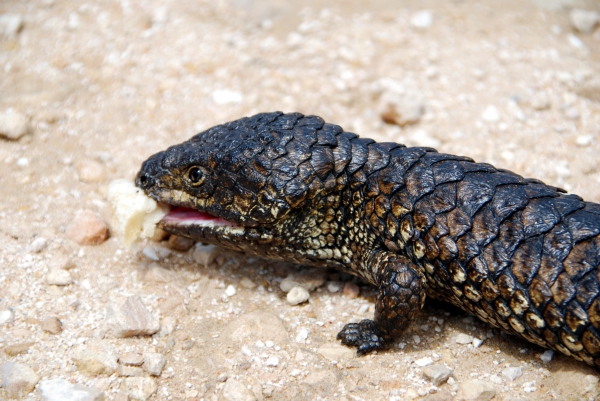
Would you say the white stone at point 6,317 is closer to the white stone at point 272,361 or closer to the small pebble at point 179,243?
the small pebble at point 179,243

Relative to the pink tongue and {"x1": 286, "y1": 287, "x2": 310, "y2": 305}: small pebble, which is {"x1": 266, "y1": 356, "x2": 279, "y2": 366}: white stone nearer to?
{"x1": 286, "y1": 287, "x2": 310, "y2": 305}: small pebble

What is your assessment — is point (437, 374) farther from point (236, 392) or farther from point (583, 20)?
point (583, 20)

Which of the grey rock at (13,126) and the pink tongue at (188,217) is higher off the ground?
the pink tongue at (188,217)

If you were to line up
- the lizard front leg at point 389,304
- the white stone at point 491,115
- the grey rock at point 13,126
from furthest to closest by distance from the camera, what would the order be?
the white stone at point 491,115
the grey rock at point 13,126
the lizard front leg at point 389,304

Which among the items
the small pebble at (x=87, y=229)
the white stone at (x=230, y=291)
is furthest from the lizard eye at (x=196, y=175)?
the small pebble at (x=87, y=229)

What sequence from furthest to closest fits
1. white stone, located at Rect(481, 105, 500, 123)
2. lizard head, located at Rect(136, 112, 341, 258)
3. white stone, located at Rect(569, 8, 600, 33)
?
white stone, located at Rect(569, 8, 600, 33)
white stone, located at Rect(481, 105, 500, 123)
lizard head, located at Rect(136, 112, 341, 258)

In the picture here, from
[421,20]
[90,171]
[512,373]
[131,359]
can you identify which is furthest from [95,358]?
[421,20]

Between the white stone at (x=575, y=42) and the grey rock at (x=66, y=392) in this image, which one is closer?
the grey rock at (x=66, y=392)

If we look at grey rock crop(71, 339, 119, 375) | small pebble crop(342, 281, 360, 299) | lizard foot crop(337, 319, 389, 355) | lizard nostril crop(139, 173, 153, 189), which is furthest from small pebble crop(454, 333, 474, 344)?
lizard nostril crop(139, 173, 153, 189)
